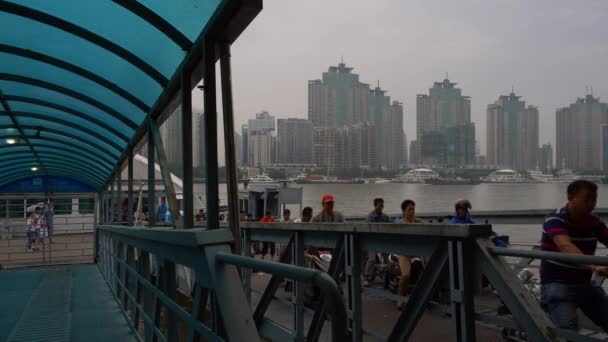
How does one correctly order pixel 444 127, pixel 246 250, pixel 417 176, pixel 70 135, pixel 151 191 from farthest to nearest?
1. pixel 444 127
2. pixel 417 176
3. pixel 70 135
4. pixel 151 191
5. pixel 246 250

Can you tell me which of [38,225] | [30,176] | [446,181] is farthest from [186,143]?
[446,181]

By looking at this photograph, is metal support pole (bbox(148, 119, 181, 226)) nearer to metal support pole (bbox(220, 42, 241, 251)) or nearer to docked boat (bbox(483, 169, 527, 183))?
metal support pole (bbox(220, 42, 241, 251))

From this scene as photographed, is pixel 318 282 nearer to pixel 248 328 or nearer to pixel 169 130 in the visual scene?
pixel 248 328

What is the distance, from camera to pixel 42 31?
15.2 feet

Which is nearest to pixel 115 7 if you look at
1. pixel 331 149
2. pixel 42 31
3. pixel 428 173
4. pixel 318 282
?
pixel 42 31

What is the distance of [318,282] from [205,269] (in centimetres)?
88

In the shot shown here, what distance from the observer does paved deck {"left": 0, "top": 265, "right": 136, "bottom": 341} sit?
17.9ft

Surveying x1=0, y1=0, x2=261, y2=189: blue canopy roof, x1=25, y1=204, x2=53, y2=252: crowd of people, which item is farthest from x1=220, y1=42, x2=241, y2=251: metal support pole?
x1=25, y1=204, x2=53, y2=252: crowd of people

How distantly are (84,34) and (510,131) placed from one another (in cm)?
5364

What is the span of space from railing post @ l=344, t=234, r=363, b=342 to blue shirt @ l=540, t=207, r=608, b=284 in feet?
3.42

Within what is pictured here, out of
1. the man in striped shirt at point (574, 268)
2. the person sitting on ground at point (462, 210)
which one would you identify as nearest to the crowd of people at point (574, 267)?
the man in striped shirt at point (574, 268)

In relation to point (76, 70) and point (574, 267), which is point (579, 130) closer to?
point (76, 70)

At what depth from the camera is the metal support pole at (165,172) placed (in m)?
4.82

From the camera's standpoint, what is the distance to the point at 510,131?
5353cm
